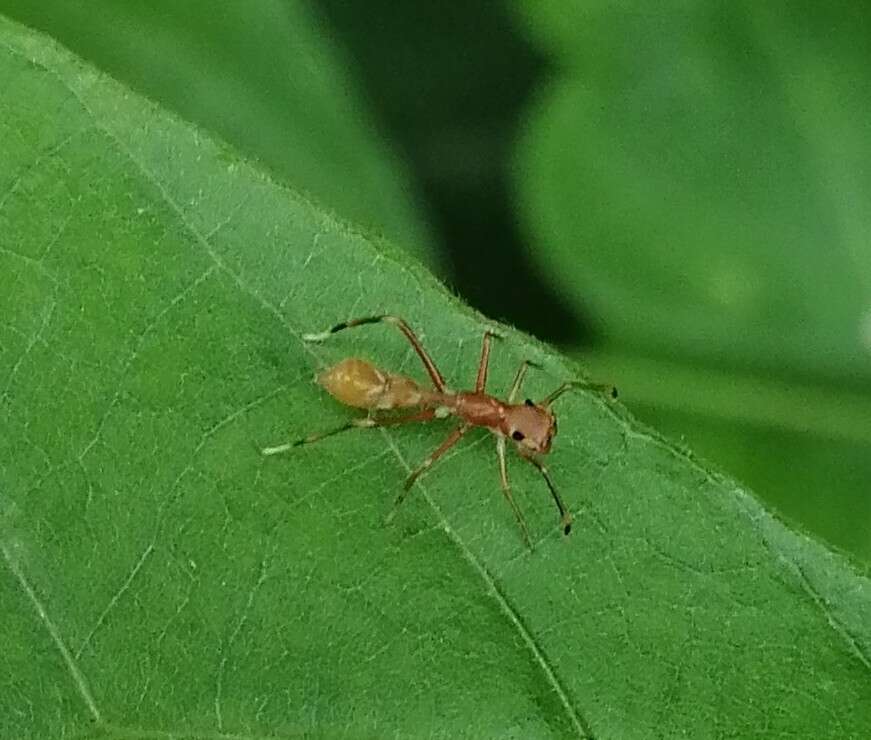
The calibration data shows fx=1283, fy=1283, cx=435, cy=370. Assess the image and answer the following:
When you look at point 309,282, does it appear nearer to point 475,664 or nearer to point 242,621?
point 242,621

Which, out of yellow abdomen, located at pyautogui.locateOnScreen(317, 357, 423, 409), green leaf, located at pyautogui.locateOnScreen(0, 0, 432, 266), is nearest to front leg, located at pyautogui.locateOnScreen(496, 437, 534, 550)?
yellow abdomen, located at pyautogui.locateOnScreen(317, 357, 423, 409)

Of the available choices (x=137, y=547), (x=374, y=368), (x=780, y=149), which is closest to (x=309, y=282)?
(x=374, y=368)

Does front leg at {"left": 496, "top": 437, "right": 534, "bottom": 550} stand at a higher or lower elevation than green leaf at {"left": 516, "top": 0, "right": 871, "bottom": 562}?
lower

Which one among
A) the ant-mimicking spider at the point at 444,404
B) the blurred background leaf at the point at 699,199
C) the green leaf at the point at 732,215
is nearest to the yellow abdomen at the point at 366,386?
the ant-mimicking spider at the point at 444,404

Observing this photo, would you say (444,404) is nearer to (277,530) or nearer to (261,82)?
(277,530)

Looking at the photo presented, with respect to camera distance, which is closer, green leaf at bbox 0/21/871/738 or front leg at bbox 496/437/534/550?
green leaf at bbox 0/21/871/738

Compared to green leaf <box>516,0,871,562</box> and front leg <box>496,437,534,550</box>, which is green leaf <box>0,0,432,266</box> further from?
front leg <box>496,437,534,550</box>

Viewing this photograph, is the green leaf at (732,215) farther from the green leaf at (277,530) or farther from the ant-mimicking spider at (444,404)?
the green leaf at (277,530)
